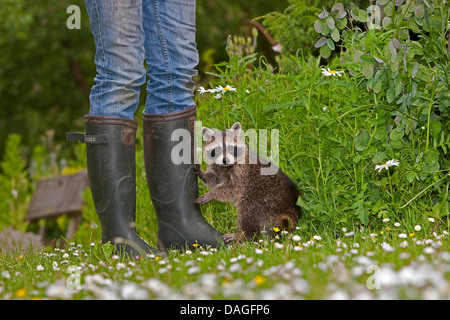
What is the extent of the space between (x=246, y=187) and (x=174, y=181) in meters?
0.56

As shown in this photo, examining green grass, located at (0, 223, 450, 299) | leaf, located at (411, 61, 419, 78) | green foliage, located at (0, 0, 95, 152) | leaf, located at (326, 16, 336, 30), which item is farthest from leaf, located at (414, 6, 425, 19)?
green foliage, located at (0, 0, 95, 152)

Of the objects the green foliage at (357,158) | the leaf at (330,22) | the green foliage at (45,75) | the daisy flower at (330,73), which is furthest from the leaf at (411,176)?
the green foliage at (45,75)

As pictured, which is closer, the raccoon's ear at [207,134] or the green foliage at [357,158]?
the green foliage at [357,158]

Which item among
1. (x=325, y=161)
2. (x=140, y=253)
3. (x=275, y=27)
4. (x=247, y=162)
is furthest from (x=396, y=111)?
(x=275, y=27)

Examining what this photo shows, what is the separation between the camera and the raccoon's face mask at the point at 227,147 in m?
4.21

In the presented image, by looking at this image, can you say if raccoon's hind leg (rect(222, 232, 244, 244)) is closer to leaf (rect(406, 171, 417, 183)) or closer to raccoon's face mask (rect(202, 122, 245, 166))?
raccoon's face mask (rect(202, 122, 245, 166))

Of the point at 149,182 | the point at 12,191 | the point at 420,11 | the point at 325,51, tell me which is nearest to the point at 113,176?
the point at 149,182

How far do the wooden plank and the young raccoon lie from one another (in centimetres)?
445

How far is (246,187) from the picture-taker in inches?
165

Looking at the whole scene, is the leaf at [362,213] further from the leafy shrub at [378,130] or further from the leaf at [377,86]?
the leaf at [377,86]

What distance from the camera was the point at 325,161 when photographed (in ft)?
13.8

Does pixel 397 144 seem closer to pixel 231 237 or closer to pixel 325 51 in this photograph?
pixel 325 51

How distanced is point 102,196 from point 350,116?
175cm
